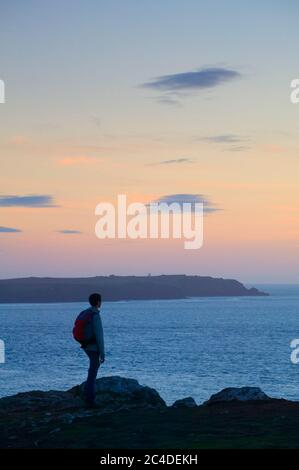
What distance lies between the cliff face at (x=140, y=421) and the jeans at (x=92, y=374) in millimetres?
334

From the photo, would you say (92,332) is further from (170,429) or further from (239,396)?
(239,396)

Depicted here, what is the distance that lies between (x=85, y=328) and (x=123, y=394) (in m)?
3.25

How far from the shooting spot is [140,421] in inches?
651

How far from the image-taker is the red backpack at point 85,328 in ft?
56.7

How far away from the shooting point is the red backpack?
17297 millimetres

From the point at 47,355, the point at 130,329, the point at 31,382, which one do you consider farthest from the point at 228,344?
the point at 31,382

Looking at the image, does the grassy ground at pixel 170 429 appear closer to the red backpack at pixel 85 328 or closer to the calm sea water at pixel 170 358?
the red backpack at pixel 85 328

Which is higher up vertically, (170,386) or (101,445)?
(101,445)

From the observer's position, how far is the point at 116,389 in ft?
65.4

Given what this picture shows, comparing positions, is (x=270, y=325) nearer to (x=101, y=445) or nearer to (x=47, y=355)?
(x=47, y=355)
